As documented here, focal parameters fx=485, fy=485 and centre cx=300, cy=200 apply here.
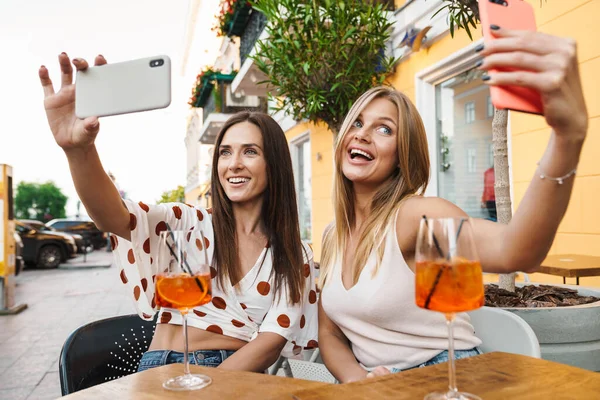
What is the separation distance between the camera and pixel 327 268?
1938mm

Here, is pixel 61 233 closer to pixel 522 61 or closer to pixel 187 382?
pixel 187 382

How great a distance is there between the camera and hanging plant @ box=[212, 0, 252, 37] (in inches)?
448

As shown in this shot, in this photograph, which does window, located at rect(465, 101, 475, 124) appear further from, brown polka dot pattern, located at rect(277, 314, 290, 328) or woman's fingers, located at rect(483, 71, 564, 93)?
woman's fingers, located at rect(483, 71, 564, 93)

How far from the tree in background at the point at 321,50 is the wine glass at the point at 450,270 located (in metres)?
3.93

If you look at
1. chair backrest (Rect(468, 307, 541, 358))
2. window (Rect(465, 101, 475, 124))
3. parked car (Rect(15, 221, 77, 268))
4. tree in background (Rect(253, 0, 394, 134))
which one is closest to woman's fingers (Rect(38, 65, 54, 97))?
chair backrest (Rect(468, 307, 541, 358))

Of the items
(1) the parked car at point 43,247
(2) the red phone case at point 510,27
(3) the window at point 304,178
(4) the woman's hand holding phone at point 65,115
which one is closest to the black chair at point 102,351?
(4) the woman's hand holding phone at point 65,115

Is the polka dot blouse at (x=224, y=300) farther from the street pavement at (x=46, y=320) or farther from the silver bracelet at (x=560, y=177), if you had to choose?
the silver bracelet at (x=560, y=177)

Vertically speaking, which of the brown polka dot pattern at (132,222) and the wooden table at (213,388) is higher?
the brown polka dot pattern at (132,222)

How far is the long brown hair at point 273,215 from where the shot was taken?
1992 millimetres

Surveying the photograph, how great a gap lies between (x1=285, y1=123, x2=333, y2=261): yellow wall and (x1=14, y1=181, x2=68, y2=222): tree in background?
75.3 metres

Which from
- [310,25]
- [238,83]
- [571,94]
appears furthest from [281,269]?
[238,83]

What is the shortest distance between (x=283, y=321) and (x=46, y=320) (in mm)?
6696

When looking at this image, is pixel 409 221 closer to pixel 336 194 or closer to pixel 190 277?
pixel 336 194

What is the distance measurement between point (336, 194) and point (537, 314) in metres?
1.01
